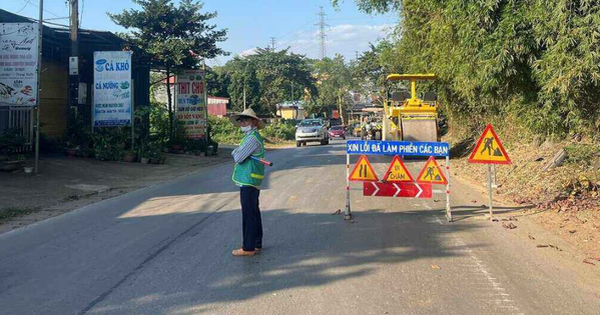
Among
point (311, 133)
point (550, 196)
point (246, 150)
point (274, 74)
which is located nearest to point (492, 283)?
point (246, 150)

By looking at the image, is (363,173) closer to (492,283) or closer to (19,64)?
(492,283)

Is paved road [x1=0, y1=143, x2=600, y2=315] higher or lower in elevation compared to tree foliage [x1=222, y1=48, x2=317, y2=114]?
lower

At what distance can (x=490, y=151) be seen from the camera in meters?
9.21

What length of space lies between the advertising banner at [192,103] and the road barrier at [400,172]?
1700 cm

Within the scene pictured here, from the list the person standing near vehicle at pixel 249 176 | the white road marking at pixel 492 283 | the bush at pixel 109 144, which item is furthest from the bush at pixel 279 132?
the white road marking at pixel 492 283

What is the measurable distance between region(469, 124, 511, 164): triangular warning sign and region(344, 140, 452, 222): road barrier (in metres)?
0.55

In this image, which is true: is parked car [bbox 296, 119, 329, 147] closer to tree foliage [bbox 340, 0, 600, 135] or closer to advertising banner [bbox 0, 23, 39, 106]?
advertising banner [bbox 0, 23, 39, 106]

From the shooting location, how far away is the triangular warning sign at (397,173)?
9.19m

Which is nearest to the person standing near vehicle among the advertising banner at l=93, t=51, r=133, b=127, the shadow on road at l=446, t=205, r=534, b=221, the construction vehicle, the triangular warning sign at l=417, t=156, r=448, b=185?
the triangular warning sign at l=417, t=156, r=448, b=185

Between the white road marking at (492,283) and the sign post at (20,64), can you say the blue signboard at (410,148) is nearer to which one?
the white road marking at (492,283)

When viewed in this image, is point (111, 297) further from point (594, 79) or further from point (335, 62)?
point (335, 62)

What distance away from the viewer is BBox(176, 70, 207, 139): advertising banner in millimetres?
24953

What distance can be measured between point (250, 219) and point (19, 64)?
11625 millimetres

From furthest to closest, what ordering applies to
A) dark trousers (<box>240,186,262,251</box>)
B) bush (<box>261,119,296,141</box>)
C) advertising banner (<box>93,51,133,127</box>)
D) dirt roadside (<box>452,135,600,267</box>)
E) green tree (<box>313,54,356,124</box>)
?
1. green tree (<box>313,54,356,124</box>)
2. bush (<box>261,119,296,141</box>)
3. advertising banner (<box>93,51,133,127</box>)
4. dirt roadside (<box>452,135,600,267</box>)
5. dark trousers (<box>240,186,262,251</box>)
